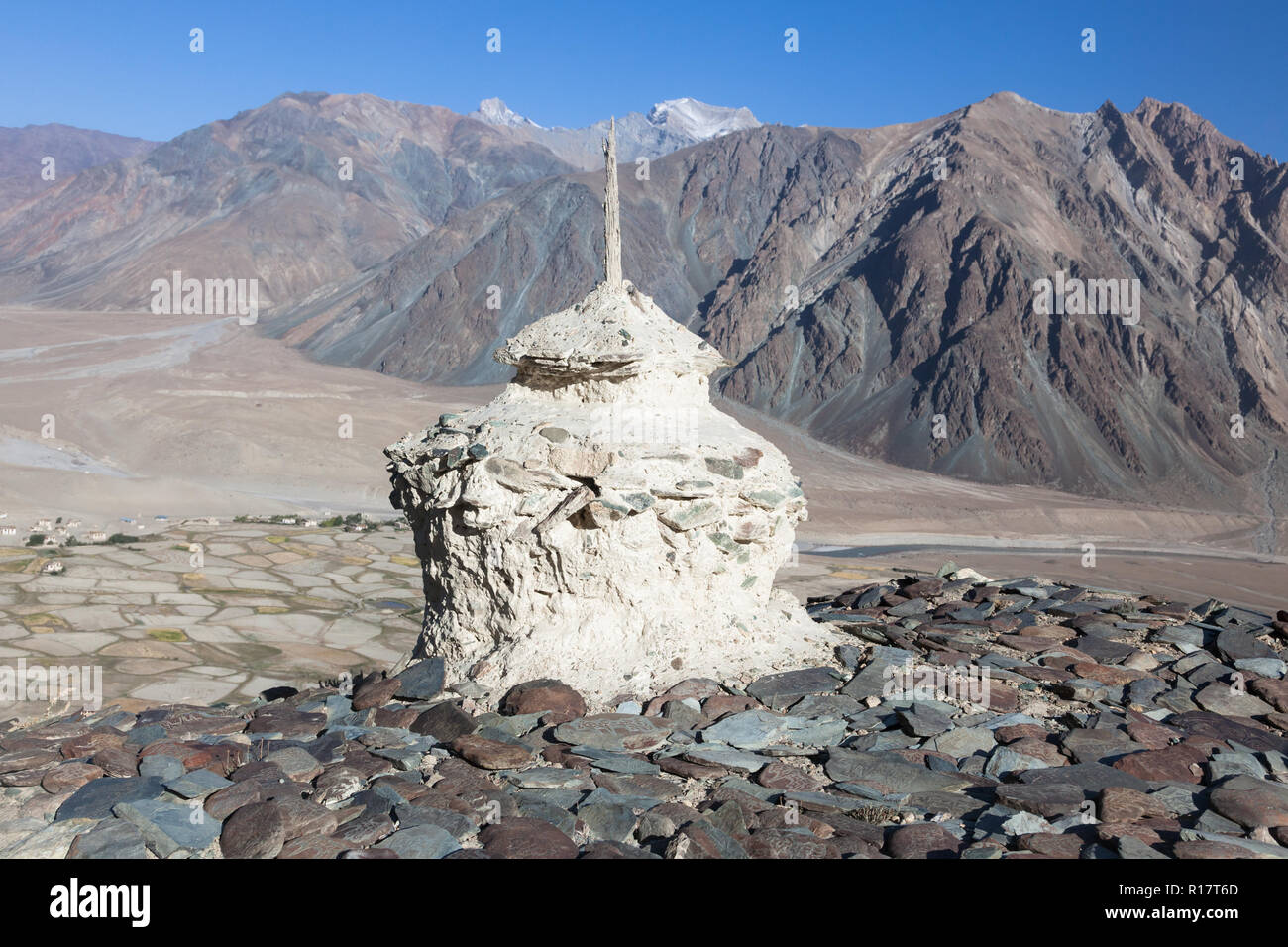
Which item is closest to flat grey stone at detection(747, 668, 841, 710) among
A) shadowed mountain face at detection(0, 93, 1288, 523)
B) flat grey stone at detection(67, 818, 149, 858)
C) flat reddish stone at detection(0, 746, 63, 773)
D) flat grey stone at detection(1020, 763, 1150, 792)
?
flat grey stone at detection(1020, 763, 1150, 792)

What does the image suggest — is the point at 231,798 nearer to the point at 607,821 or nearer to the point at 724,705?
the point at 607,821

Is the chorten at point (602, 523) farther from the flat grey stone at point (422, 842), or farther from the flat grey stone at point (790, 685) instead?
the flat grey stone at point (422, 842)

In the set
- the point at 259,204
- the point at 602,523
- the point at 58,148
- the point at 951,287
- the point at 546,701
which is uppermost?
the point at 58,148

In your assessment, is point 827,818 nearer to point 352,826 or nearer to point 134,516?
point 352,826

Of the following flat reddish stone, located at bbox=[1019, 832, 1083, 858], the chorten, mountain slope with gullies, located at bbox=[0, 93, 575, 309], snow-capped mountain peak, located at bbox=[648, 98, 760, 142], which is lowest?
flat reddish stone, located at bbox=[1019, 832, 1083, 858]

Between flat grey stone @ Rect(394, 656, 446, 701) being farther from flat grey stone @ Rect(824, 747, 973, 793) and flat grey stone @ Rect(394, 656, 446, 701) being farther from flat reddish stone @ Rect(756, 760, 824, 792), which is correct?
flat grey stone @ Rect(824, 747, 973, 793)

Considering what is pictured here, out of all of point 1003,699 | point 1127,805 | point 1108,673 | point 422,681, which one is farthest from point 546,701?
point 1108,673

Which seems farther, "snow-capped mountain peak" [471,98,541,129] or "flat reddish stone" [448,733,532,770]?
"snow-capped mountain peak" [471,98,541,129]
